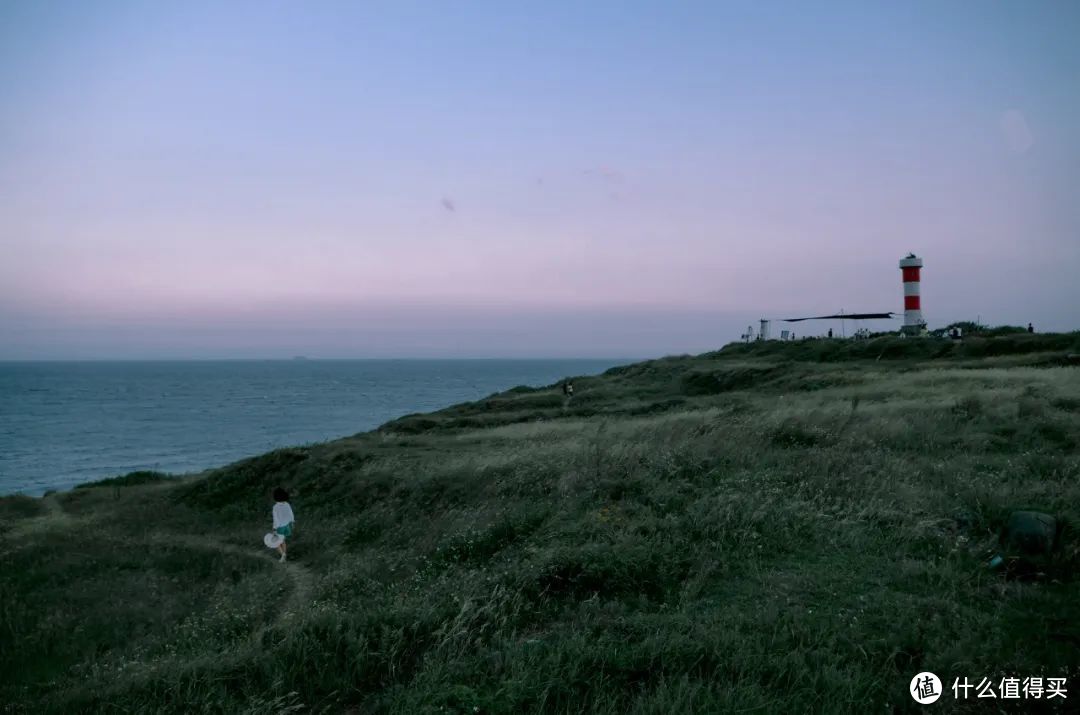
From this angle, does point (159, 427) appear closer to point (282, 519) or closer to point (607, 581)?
point (282, 519)

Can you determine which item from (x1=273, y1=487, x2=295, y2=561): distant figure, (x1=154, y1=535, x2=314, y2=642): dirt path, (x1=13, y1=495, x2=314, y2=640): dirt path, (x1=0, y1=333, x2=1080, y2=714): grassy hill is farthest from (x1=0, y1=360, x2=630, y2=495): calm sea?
(x1=273, y1=487, x2=295, y2=561): distant figure

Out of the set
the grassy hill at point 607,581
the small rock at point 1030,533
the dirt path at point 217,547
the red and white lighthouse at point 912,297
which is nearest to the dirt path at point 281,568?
the dirt path at point 217,547

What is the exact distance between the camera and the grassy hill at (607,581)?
19.3 feet

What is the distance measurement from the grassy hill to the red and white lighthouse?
25477 mm

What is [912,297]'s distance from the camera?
149ft

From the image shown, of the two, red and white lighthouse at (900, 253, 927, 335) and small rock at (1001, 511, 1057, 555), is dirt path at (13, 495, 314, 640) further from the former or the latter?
red and white lighthouse at (900, 253, 927, 335)

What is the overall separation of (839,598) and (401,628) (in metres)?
4.66

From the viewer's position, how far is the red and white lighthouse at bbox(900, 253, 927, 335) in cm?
4459

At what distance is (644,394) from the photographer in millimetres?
39875

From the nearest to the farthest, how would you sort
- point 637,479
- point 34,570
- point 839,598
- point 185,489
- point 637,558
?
point 839,598, point 637,558, point 637,479, point 34,570, point 185,489

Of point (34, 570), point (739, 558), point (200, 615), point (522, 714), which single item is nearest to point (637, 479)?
point (739, 558)

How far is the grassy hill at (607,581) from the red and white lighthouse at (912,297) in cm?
2548

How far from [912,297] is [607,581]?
1791 inches

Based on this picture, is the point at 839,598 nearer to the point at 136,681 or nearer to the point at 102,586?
the point at 136,681
